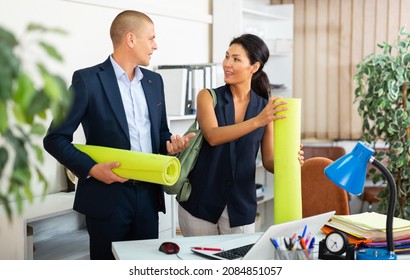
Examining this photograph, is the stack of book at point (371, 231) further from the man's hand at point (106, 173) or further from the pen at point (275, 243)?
the man's hand at point (106, 173)

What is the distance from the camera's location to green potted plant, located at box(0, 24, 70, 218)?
0.77 metres

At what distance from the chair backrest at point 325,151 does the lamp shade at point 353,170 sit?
3.22m

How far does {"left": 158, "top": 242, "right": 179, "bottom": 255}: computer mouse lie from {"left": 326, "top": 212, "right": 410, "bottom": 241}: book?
582mm

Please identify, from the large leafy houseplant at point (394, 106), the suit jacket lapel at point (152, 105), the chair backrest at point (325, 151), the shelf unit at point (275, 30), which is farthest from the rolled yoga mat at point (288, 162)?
the chair backrest at point (325, 151)

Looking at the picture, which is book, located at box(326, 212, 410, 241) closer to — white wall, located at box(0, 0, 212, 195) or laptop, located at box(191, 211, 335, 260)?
laptop, located at box(191, 211, 335, 260)

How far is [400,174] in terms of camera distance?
155 inches

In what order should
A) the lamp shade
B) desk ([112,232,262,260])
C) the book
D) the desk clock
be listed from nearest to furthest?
the lamp shade < the desk clock < desk ([112,232,262,260]) < the book

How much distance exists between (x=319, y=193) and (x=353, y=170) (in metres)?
1.25

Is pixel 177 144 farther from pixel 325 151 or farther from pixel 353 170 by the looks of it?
pixel 325 151

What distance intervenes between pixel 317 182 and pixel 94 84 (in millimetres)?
1246

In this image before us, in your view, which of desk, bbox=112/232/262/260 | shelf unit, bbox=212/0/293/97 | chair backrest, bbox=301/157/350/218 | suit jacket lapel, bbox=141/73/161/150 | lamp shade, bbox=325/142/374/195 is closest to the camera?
lamp shade, bbox=325/142/374/195

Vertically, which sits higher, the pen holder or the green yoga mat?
the green yoga mat

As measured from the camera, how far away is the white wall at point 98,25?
281 centimetres

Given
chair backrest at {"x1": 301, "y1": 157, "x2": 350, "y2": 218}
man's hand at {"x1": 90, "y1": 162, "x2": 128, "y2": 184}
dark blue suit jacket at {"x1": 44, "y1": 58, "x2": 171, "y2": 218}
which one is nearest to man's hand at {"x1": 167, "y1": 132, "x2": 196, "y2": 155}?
dark blue suit jacket at {"x1": 44, "y1": 58, "x2": 171, "y2": 218}
